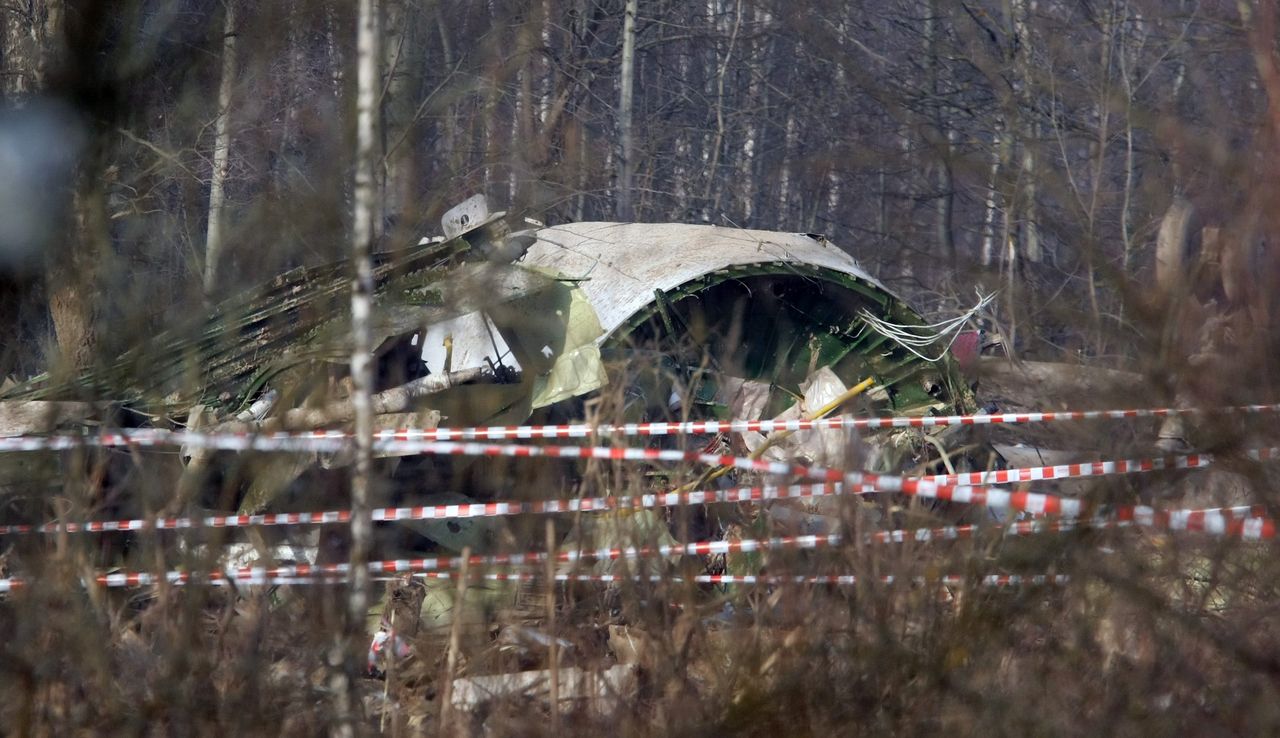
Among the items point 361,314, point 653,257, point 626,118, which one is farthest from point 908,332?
point 626,118

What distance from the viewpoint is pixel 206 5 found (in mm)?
3164

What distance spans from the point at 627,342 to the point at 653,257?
114 cm

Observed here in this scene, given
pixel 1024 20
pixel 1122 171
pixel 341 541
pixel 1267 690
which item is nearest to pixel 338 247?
pixel 1024 20

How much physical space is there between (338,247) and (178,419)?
513 cm

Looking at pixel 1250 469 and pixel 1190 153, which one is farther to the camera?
pixel 1250 469

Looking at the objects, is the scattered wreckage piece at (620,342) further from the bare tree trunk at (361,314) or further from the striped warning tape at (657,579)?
the bare tree trunk at (361,314)

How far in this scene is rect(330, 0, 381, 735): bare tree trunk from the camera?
3383mm

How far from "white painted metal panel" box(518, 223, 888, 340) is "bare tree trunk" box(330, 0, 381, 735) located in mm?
5546

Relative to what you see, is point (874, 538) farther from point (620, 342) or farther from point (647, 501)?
point (620, 342)

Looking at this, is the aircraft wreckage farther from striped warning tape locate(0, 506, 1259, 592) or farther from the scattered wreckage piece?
striped warning tape locate(0, 506, 1259, 592)

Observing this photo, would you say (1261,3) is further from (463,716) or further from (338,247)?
(463,716)

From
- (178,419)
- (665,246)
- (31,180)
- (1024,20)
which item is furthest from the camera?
(665,246)

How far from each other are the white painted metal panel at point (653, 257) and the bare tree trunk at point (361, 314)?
5.55 m

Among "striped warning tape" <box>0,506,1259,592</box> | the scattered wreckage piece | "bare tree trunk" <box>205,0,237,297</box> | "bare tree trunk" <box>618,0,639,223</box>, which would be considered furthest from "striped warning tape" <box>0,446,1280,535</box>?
"bare tree trunk" <box>618,0,639,223</box>
